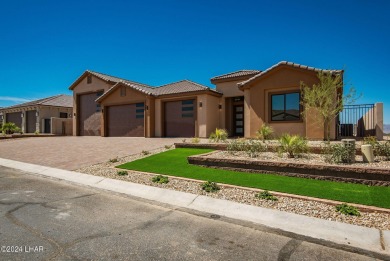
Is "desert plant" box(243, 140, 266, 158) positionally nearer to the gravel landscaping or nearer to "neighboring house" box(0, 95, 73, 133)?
the gravel landscaping

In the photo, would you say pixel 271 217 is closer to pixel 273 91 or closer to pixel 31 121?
pixel 273 91

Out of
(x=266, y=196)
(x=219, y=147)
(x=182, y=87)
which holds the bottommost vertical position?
(x=266, y=196)

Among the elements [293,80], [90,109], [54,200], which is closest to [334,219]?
[54,200]

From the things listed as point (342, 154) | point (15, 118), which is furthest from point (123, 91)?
point (15, 118)

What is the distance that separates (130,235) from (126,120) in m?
20.8

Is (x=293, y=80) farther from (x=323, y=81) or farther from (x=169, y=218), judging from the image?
(x=169, y=218)

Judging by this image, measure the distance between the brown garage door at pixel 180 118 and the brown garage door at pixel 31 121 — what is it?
2454 cm

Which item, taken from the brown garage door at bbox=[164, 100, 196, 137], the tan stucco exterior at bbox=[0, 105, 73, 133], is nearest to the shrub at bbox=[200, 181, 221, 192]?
the brown garage door at bbox=[164, 100, 196, 137]

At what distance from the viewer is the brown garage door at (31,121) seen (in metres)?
34.9

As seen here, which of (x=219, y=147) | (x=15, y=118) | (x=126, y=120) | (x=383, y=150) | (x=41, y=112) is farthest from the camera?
(x=15, y=118)

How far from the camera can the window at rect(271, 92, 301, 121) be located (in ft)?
50.6

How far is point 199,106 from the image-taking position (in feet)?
64.5

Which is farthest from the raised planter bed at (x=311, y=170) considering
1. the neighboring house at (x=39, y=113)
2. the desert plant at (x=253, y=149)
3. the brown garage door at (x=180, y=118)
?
the neighboring house at (x=39, y=113)

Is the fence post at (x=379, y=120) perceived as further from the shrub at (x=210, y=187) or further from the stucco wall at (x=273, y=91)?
the shrub at (x=210, y=187)
